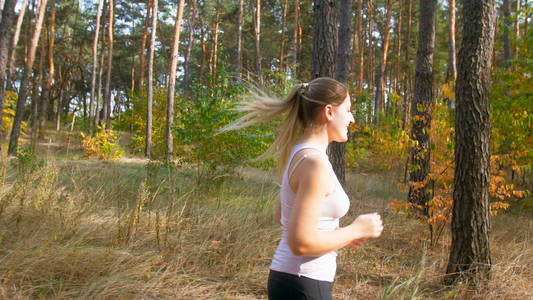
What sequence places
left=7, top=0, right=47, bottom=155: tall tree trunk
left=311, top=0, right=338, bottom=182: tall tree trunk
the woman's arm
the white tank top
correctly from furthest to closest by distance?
1. left=7, top=0, right=47, bottom=155: tall tree trunk
2. left=311, top=0, right=338, bottom=182: tall tree trunk
3. the white tank top
4. the woman's arm

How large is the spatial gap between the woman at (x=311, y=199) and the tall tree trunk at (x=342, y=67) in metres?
5.47

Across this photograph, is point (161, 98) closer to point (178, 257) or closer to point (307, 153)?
point (178, 257)

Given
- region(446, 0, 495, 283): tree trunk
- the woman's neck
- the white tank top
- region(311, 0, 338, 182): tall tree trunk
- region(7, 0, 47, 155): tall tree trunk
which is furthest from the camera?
region(7, 0, 47, 155): tall tree trunk

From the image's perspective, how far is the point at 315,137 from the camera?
144 centimetres

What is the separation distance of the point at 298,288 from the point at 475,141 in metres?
3.02

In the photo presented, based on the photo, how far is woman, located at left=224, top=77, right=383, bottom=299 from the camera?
1.21 meters

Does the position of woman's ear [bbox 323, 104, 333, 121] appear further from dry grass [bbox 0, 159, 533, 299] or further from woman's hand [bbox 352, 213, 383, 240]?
dry grass [bbox 0, 159, 533, 299]

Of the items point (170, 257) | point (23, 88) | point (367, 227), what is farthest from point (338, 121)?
point (23, 88)

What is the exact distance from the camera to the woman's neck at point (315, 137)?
55.9 inches

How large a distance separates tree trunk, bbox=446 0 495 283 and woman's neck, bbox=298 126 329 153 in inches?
109

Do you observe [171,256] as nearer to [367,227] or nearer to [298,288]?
[298,288]

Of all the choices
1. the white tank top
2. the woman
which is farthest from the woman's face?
the white tank top

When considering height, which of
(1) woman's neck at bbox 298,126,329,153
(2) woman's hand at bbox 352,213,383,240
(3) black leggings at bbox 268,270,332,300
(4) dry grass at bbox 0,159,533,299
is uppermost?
(1) woman's neck at bbox 298,126,329,153

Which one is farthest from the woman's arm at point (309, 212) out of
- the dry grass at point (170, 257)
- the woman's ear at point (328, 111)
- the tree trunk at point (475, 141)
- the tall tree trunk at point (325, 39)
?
the tall tree trunk at point (325, 39)
